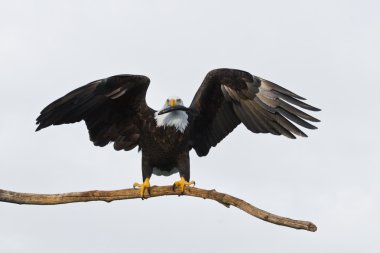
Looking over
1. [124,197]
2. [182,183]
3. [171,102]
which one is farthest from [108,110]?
[124,197]

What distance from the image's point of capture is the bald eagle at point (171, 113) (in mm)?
10172

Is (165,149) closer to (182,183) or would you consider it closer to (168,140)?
(168,140)

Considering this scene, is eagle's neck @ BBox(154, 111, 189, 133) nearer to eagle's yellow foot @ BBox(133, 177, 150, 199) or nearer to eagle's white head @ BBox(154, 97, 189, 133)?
eagle's white head @ BBox(154, 97, 189, 133)

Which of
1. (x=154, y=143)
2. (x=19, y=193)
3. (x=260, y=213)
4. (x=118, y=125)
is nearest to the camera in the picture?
(x=260, y=213)

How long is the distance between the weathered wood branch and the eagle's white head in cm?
109

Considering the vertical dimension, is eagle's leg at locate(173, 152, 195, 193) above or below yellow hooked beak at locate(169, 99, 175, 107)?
below

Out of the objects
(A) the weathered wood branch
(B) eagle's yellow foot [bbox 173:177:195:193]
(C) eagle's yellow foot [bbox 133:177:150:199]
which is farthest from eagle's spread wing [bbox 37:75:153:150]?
(A) the weathered wood branch

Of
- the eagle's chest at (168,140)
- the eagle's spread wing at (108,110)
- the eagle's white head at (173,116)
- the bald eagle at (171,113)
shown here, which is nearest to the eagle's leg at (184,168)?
the bald eagle at (171,113)

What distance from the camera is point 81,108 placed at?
10375 millimetres

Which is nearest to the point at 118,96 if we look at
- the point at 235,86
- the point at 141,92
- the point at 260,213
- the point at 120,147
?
the point at 141,92

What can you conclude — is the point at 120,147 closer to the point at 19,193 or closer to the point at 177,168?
the point at 177,168

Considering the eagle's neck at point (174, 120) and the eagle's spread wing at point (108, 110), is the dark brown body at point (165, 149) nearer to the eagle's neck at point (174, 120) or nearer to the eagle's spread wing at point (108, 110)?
the eagle's neck at point (174, 120)

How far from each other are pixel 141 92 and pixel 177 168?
1.27 metres

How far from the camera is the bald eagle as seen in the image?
33.4 feet
